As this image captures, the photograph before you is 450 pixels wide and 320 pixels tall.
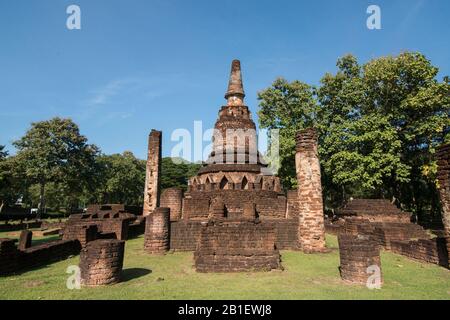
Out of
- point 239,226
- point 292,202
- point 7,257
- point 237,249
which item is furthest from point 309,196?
point 7,257

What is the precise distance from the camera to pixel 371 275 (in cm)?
653

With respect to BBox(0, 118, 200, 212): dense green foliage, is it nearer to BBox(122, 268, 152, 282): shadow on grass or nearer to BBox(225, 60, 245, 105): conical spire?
BBox(225, 60, 245, 105): conical spire

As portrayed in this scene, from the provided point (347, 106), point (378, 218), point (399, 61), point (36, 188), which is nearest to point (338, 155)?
point (347, 106)

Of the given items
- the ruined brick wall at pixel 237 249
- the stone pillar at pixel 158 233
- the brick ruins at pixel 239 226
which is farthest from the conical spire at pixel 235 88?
the ruined brick wall at pixel 237 249

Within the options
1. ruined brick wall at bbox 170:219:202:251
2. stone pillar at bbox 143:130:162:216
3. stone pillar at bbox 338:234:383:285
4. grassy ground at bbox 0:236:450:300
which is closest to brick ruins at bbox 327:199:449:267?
stone pillar at bbox 338:234:383:285

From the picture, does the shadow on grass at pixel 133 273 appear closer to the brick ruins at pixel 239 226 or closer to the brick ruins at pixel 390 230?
the brick ruins at pixel 239 226

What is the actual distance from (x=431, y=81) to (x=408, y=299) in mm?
20443

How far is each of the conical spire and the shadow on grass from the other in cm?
1851

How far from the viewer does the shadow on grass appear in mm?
7257

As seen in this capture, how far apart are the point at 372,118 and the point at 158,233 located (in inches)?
695

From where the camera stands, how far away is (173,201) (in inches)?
635

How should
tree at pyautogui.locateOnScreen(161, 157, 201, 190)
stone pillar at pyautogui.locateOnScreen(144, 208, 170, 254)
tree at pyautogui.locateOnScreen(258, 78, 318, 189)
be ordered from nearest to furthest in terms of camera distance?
stone pillar at pyautogui.locateOnScreen(144, 208, 170, 254) → tree at pyautogui.locateOnScreen(258, 78, 318, 189) → tree at pyautogui.locateOnScreen(161, 157, 201, 190)

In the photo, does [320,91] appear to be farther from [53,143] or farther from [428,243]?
[53,143]

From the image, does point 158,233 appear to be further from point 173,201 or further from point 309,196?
point 309,196
